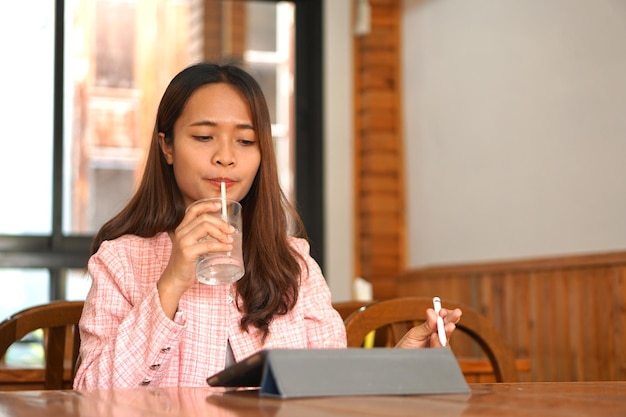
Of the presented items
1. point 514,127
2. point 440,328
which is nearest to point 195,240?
point 440,328

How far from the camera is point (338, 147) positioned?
484 centimetres

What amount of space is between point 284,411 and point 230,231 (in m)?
0.55

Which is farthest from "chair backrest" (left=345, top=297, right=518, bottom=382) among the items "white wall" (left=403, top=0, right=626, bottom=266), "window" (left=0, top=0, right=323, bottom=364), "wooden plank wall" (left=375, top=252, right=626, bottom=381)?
"window" (left=0, top=0, right=323, bottom=364)

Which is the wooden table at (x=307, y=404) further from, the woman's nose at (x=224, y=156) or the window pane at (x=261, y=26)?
the window pane at (x=261, y=26)

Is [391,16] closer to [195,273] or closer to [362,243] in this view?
[362,243]

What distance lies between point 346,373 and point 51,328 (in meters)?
0.99

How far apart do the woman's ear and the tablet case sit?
2.85 feet

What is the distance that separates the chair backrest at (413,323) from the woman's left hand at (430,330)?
31cm

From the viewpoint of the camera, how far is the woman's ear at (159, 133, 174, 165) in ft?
6.12

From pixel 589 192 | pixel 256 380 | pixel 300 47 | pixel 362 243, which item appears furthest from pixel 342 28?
pixel 256 380

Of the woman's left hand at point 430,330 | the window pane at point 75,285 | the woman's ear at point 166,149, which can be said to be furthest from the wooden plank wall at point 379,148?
the woman's left hand at point 430,330

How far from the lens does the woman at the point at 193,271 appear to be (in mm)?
1507

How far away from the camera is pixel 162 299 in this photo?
1.50 metres

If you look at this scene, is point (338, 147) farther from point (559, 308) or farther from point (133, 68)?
point (133, 68)
